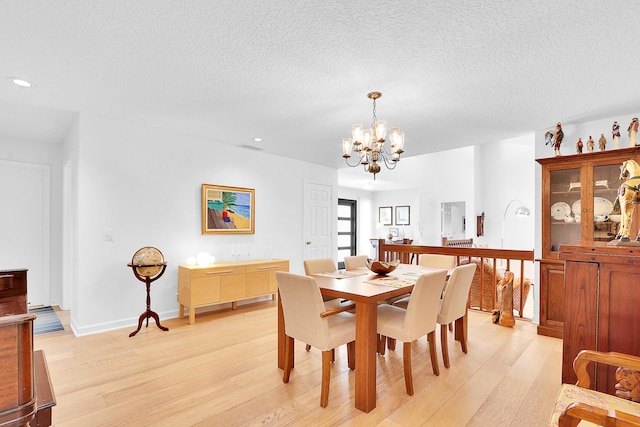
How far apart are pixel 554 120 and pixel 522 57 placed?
1.80m

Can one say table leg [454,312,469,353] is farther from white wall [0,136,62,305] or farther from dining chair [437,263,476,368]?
white wall [0,136,62,305]

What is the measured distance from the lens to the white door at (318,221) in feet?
19.3

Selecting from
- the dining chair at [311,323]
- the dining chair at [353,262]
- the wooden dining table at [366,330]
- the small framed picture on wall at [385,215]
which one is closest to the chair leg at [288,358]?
the dining chair at [311,323]

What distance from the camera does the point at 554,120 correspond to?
354 centimetres

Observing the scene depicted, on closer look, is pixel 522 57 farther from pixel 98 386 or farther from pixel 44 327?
pixel 44 327

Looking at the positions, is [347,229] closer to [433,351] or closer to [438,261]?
[438,261]

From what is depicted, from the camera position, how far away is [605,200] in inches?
130

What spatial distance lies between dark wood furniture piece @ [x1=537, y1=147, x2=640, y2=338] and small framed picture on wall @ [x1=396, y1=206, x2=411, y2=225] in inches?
246

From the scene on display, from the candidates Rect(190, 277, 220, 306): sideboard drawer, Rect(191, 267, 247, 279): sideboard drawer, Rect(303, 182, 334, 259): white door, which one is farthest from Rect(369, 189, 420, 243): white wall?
Rect(190, 277, 220, 306): sideboard drawer

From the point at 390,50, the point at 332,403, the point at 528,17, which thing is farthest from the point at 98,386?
the point at 528,17

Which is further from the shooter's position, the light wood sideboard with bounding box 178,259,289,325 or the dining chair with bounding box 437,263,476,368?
the light wood sideboard with bounding box 178,259,289,325

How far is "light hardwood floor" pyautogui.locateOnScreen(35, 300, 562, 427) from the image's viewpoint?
2.02 meters

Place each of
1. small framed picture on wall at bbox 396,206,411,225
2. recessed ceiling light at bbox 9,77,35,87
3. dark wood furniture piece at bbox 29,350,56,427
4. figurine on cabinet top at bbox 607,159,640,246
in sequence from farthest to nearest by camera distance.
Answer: small framed picture on wall at bbox 396,206,411,225 < recessed ceiling light at bbox 9,77,35,87 < figurine on cabinet top at bbox 607,159,640,246 < dark wood furniture piece at bbox 29,350,56,427

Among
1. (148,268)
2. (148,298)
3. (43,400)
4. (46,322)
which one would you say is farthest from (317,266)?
(46,322)
